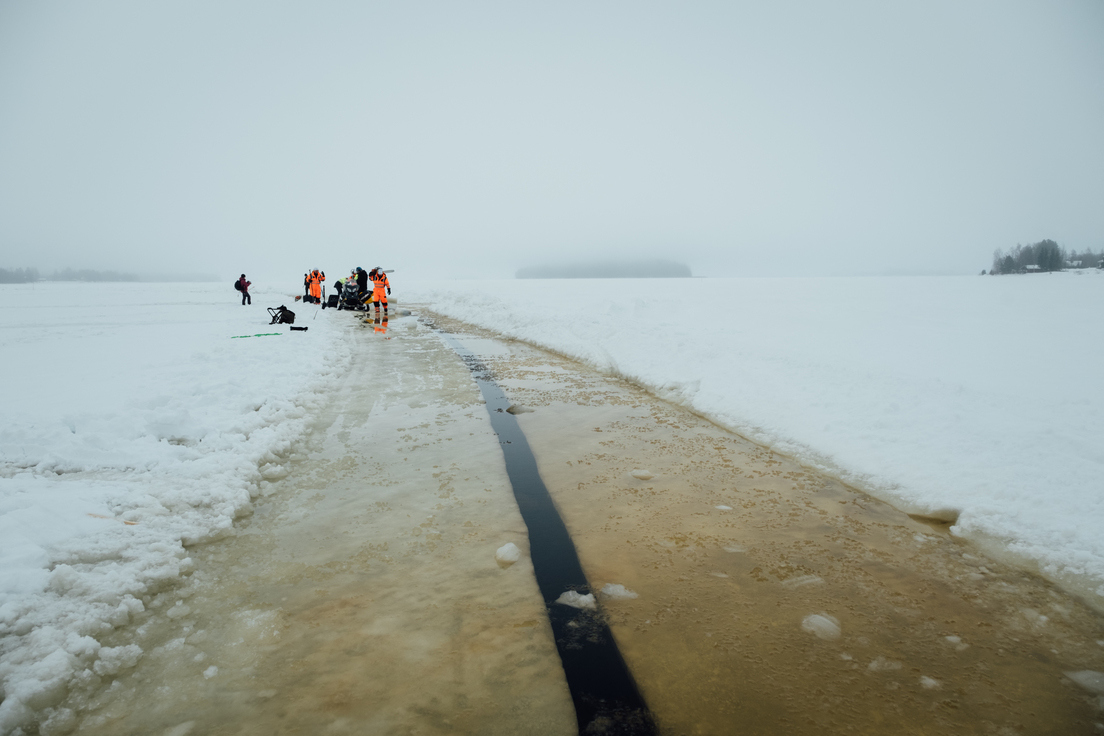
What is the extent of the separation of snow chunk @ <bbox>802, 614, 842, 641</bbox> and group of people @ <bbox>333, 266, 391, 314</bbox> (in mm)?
16065

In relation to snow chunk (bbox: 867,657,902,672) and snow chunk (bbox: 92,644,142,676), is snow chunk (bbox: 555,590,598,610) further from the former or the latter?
snow chunk (bbox: 92,644,142,676)

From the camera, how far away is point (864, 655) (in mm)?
2395

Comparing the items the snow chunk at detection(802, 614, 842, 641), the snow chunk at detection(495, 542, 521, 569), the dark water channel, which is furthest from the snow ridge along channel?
the snow chunk at detection(802, 614, 842, 641)

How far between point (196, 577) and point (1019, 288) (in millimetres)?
33735

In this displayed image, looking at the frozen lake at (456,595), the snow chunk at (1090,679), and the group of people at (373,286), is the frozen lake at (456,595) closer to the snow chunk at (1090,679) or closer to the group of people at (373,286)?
the snow chunk at (1090,679)

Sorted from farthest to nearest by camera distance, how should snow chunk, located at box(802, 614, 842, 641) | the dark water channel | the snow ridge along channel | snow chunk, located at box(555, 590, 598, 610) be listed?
1. snow chunk, located at box(555, 590, 598, 610)
2. snow chunk, located at box(802, 614, 842, 641)
3. the snow ridge along channel
4. the dark water channel

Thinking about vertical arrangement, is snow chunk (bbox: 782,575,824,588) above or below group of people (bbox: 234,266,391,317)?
below

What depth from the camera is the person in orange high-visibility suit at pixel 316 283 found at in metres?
25.8

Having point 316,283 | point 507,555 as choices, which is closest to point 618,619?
point 507,555

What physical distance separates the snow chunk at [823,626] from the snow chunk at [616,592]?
90cm

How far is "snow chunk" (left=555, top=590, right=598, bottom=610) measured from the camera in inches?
109

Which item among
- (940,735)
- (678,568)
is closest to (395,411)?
(678,568)

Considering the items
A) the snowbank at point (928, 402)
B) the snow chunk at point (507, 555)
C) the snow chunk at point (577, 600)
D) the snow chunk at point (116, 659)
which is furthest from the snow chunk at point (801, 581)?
the snow chunk at point (116, 659)

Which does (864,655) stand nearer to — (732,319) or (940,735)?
(940,735)
